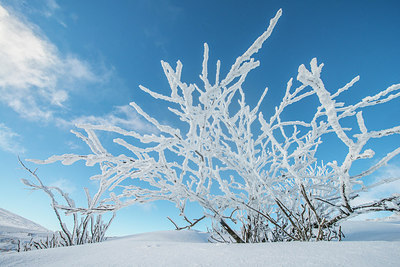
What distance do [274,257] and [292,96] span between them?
1253 mm

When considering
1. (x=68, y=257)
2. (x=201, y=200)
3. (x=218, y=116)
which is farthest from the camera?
(x=218, y=116)

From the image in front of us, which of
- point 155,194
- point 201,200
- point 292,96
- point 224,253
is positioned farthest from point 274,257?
point 292,96

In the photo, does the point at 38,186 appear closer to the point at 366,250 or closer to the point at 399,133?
the point at 366,250

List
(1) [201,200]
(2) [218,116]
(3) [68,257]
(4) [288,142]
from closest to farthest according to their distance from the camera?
1. (3) [68,257]
2. (1) [201,200]
3. (2) [218,116]
4. (4) [288,142]

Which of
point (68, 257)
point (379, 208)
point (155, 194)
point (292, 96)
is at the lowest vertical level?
point (68, 257)

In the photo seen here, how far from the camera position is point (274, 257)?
90cm

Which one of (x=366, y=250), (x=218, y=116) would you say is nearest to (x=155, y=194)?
(x=218, y=116)

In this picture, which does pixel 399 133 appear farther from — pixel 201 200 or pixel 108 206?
pixel 108 206

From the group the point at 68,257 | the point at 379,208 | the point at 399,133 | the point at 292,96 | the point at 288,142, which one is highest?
the point at 292,96

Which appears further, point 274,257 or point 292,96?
point 292,96

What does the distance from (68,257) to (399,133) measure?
196cm

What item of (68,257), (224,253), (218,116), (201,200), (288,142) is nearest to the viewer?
(224,253)

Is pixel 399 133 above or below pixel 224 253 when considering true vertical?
above

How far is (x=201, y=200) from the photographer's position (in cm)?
137
